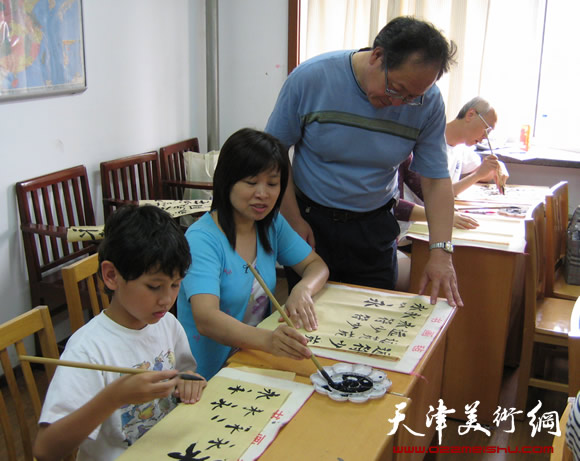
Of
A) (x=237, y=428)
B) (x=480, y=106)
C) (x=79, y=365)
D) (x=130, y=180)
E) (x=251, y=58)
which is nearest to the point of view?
(x=79, y=365)

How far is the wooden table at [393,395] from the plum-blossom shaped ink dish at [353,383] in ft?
0.05

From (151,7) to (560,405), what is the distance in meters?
2.79

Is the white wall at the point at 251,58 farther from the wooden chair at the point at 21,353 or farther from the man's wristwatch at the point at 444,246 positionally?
the wooden chair at the point at 21,353

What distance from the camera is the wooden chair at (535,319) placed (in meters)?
2.31

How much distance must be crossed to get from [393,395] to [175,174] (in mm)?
2620

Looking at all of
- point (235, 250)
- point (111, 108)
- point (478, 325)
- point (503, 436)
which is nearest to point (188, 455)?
point (235, 250)

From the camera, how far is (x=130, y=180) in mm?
3232

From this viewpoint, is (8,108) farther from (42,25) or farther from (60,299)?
(60,299)

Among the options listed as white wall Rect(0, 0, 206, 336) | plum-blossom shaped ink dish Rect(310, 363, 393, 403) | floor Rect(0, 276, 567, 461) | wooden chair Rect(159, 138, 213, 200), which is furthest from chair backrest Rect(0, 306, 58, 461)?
wooden chair Rect(159, 138, 213, 200)

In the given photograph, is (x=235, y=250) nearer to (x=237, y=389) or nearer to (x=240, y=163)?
(x=240, y=163)

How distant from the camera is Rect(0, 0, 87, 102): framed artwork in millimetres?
2475

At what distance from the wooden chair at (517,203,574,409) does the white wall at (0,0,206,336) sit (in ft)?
6.55

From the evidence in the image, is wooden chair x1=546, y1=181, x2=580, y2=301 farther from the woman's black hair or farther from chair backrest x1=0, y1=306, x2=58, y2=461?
chair backrest x1=0, y1=306, x2=58, y2=461

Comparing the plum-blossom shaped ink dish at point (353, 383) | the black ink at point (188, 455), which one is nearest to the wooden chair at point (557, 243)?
the plum-blossom shaped ink dish at point (353, 383)
